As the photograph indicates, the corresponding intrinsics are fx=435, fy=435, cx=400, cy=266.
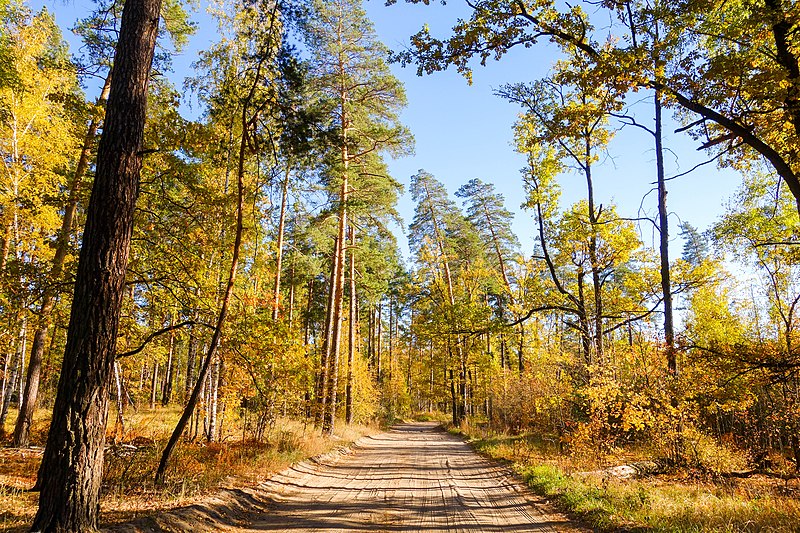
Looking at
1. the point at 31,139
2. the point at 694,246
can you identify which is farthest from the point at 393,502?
the point at 694,246

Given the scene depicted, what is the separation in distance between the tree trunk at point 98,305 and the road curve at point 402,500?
247 centimetres

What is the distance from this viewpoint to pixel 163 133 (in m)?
7.64

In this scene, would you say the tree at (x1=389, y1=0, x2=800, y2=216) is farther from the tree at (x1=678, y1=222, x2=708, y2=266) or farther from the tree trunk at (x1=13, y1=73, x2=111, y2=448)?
the tree at (x1=678, y1=222, x2=708, y2=266)

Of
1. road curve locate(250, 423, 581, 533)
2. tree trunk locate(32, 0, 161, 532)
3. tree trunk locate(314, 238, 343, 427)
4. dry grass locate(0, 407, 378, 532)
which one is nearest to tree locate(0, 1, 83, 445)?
dry grass locate(0, 407, 378, 532)

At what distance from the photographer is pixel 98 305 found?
4.53m

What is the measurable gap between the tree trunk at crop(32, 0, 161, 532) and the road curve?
247cm

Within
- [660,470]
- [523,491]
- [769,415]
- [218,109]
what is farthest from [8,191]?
[769,415]

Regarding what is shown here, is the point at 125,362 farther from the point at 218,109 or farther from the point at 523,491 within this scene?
the point at 523,491

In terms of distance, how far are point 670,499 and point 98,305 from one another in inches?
327

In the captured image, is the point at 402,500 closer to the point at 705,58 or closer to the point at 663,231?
the point at 705,58

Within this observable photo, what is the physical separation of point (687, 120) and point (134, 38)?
31.3 feet

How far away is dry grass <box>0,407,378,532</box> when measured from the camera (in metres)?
5.64

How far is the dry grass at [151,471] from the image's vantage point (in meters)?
5.64

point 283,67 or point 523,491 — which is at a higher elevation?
point 283,67
